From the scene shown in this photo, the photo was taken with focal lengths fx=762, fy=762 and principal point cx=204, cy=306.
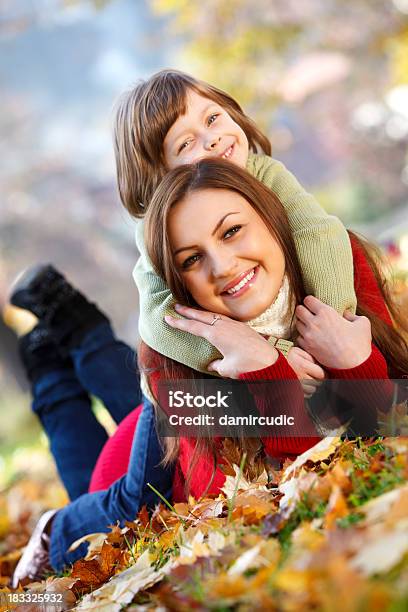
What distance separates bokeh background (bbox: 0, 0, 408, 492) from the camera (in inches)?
260

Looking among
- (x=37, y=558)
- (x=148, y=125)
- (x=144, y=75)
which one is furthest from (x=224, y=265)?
(x=144, y=75)

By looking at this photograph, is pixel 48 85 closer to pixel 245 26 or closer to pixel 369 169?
pixel 245 26

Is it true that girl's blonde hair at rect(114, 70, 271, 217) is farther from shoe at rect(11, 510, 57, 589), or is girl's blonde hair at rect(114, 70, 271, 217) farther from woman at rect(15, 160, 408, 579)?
shoe at rect(11, 510, 57, 589)

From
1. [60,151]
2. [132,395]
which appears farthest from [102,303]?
[132,395]

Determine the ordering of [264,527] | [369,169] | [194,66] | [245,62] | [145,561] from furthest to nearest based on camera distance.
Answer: [369,169]
[194,66]
[245,62]
[145,561]
[264,527]

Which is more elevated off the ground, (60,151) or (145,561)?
(60,151)

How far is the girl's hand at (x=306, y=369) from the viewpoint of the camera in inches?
53.6

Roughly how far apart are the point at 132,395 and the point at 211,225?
38.4 inches

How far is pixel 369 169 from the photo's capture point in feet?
25.0

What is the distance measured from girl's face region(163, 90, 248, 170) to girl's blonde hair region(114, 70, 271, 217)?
0.02 m

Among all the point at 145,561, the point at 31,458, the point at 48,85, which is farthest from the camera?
the point at 48,85

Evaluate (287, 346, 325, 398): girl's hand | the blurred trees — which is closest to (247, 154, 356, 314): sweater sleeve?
(287, 346, 325, 398): girl's hand

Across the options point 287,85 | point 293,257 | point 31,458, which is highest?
point 287,85

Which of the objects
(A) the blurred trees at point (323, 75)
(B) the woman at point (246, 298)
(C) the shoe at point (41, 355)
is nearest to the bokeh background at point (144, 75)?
(A) the blurred trees at point (323, 75)
